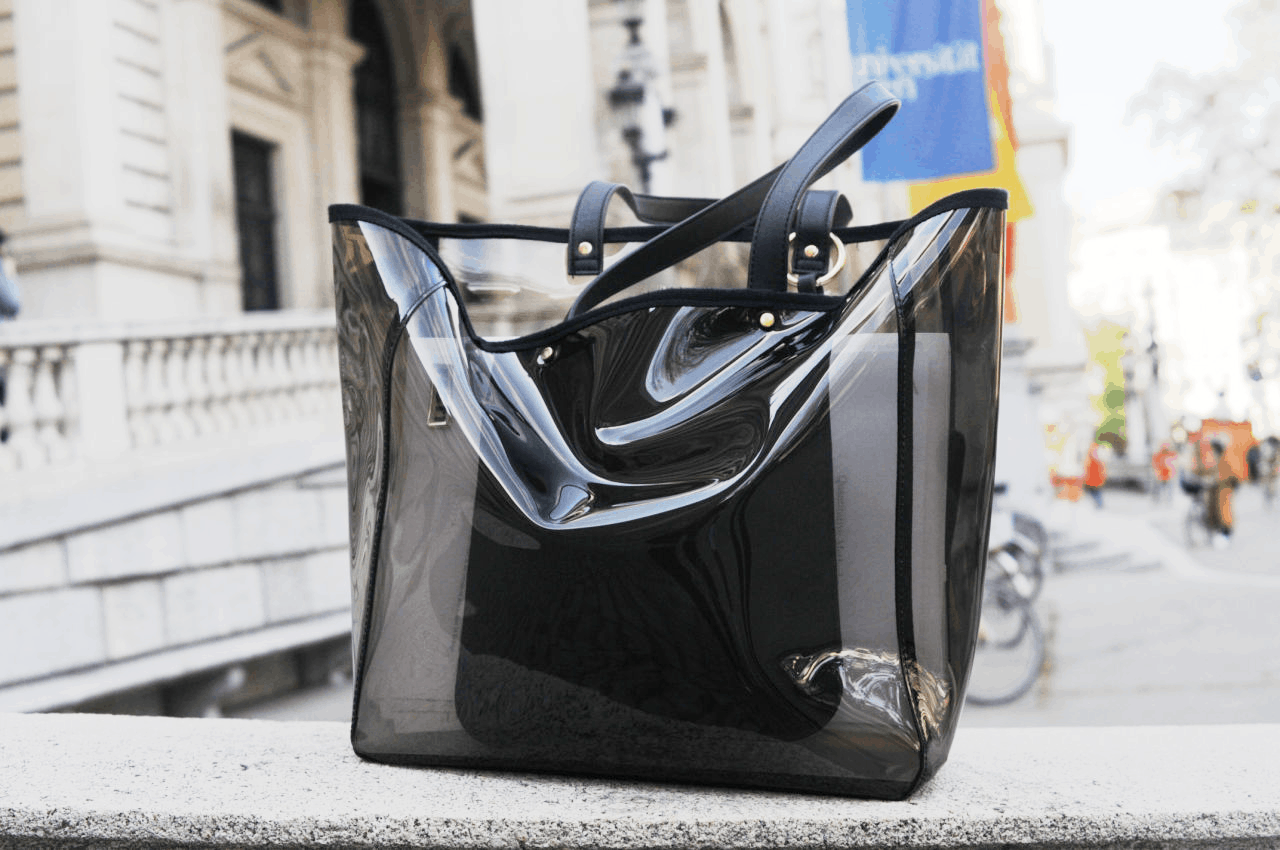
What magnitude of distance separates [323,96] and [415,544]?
14.5m

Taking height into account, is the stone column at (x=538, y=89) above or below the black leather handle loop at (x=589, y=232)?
above

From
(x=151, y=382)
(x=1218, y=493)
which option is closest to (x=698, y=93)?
(x=151, y=382)

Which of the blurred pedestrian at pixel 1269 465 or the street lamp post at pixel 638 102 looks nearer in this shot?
the street lamp post at pixel 638 102

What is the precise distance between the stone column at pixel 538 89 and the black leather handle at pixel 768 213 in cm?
851

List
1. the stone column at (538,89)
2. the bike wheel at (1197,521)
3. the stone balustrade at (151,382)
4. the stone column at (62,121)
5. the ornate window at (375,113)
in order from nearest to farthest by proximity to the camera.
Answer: the stone balustrade at (151,382) → the stone column at (538,89) → the stone column at (62,121) → the ornate window at (375,113) → the bike wheel at (1197,521)

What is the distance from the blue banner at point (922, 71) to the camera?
145 inches

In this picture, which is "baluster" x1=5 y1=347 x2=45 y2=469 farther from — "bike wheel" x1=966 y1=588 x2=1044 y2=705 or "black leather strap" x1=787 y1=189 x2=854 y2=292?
→ "black leather strap" x1=787 y1=189 x2=854 y2=292

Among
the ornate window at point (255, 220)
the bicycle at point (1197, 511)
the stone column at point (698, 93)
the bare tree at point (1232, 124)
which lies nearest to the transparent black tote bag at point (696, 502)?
the bare tree at point (1232, 124)

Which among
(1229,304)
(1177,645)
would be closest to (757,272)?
(1177,645)

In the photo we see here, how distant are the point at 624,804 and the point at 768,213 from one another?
64cm

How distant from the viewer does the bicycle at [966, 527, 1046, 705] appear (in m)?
7.06

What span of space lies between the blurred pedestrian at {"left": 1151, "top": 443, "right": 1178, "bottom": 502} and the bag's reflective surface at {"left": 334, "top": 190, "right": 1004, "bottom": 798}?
108 ft

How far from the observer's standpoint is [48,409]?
627 cm

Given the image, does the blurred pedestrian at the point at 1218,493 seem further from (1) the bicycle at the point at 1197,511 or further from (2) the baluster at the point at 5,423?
(2) the baluster at the point at 5,423
